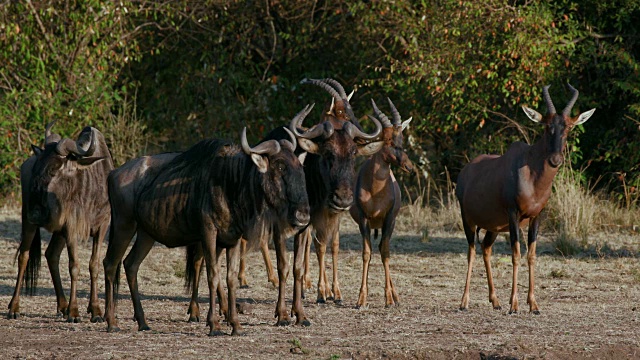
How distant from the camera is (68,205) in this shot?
10.2 m

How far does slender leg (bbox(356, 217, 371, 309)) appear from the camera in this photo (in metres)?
11.0

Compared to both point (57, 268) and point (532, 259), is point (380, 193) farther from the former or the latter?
point (57, 268)

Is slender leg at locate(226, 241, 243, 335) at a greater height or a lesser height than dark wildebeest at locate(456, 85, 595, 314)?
lesser

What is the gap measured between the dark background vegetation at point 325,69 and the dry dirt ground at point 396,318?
374 cm

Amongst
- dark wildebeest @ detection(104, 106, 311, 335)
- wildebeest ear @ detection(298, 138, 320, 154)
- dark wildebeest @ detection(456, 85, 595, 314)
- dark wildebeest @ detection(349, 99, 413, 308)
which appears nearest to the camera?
dark wildebeest @ detection(104, 106, 311, 335)

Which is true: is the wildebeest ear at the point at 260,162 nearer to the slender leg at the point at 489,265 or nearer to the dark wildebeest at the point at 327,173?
the dark wildebeest at the point at 327,173

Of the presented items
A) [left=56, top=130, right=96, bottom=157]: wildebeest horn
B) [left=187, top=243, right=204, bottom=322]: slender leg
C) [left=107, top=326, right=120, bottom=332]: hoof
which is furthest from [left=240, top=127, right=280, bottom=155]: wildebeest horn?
[left=56, top=130, right=96, bottom=157]: wildebeest horn

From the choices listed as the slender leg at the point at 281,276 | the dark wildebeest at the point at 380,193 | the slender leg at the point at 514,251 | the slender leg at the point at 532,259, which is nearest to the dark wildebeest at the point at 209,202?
the slender leg at the point at 281,276

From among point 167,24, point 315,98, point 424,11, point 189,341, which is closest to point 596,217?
point 424,11

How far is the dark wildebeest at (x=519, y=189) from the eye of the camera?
1078cm

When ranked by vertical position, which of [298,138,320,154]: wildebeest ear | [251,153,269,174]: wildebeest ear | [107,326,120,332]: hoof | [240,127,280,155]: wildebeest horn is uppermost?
[298,138,320,154]: wildebeest ear

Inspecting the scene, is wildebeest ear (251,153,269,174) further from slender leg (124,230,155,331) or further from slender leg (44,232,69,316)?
slender leg (44,232,69,316)

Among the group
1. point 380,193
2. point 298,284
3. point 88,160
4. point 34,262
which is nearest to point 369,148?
point 380,193

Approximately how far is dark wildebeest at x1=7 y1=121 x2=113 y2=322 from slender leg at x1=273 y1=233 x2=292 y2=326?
5.64ft
